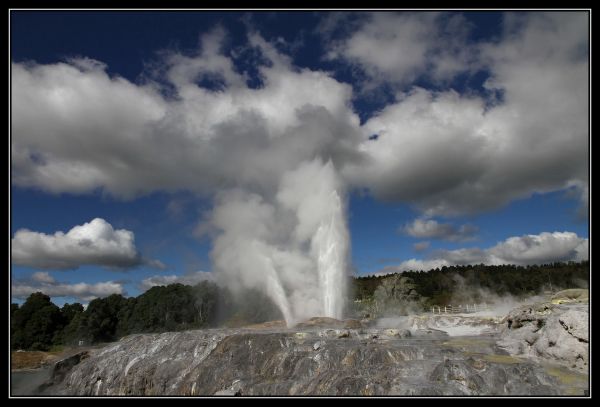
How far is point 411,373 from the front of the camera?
14875 millimetres

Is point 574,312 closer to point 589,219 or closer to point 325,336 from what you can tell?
point 589,219

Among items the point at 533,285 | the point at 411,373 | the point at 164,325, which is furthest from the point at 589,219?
the point at 533,285

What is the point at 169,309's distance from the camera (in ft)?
275

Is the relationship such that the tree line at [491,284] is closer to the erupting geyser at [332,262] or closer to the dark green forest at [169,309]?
the dark green forest at [169,309]

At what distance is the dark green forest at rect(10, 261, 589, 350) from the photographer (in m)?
75.1

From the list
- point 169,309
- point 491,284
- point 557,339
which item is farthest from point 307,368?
point 491,284

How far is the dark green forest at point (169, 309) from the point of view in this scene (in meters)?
75.1

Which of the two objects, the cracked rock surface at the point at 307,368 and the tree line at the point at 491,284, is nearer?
the cracked rock surface at the point at 307,368

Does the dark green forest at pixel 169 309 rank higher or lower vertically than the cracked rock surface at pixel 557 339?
higher

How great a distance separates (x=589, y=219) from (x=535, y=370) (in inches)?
289

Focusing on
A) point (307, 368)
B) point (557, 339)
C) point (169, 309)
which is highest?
point (169, 309)

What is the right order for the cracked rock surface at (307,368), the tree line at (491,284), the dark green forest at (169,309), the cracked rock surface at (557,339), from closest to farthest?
the cracked rock surface at (307,368), the cracked rock surface at (557,339), the dark green forest at (169,309), the tree line at (491,284)

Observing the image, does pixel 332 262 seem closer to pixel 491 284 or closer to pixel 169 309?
pixel 169 309

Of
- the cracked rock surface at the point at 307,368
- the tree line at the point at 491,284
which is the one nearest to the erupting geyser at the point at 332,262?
the cracked rock surface at the point at 307,368
